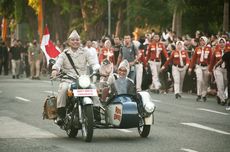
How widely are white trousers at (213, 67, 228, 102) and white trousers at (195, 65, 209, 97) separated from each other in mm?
812

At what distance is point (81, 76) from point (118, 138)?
143 centimetres

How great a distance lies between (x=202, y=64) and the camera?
87.6ft

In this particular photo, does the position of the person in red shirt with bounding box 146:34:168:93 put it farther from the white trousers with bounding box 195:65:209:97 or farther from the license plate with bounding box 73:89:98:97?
the license plate with bounding box 73:89:98:97

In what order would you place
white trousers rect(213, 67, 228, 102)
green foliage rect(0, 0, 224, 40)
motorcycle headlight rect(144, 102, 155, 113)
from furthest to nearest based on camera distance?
green foliage rect(0, 0, 224, 40) → white trousers rect(213, 67, 228, 102) → motorcycle headlight rect(144, 102, 155, 113)

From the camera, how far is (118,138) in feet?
51.9

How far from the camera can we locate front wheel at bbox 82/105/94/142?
14.5 m

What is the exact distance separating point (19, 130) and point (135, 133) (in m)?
2.11

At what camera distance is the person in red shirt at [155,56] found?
97.2ft

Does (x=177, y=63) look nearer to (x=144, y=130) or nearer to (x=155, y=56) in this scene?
(x=155, y=56)

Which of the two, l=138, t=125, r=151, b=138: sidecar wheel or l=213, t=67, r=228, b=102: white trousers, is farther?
l=213, t=67, r=228, b=102: white trousers

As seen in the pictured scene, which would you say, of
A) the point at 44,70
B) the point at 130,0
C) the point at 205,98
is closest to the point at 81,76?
the point at 205,98

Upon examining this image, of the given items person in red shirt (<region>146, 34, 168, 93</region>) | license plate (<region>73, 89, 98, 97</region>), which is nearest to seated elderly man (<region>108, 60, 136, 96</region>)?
license plate (<region>73, 89, 98, 97</region>)

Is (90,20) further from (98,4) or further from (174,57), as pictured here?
(174,57)

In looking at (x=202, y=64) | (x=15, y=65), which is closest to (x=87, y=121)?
(x=202, y=64)
